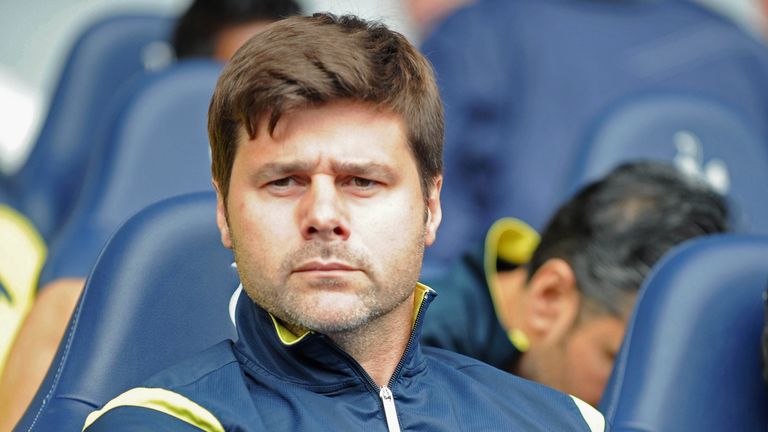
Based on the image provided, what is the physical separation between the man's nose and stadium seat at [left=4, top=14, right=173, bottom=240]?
1802 mm

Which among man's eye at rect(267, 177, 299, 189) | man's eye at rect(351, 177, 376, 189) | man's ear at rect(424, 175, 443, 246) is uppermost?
man's eye at rect(351, 177, 376, 189)

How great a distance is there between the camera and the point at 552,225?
2330mm

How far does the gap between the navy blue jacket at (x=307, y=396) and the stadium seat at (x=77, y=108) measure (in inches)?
68.8

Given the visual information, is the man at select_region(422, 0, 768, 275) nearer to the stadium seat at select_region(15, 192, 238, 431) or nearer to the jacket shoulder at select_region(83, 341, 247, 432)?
the stadium seat at select_region(15, 192, 238, 431)

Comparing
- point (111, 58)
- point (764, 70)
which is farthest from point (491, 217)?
point (111, 58)

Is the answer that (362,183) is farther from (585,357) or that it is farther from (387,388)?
(585,357)

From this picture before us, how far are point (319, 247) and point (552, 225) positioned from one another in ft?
3.25

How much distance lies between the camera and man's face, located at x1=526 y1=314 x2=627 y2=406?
210 cm

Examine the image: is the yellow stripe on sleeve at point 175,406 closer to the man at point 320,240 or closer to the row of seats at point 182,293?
the man at point 320,240

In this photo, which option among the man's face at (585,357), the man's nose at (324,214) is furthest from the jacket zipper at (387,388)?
the man's face at (585,357)

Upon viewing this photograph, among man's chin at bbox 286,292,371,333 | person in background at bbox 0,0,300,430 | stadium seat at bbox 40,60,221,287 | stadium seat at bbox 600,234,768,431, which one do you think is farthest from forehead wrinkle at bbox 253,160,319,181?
stadium seat at bbox 40,60,221,287

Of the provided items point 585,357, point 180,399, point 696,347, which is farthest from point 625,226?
point 180,399

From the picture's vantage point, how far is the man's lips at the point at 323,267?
1403mm

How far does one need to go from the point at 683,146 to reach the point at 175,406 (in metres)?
1.72
